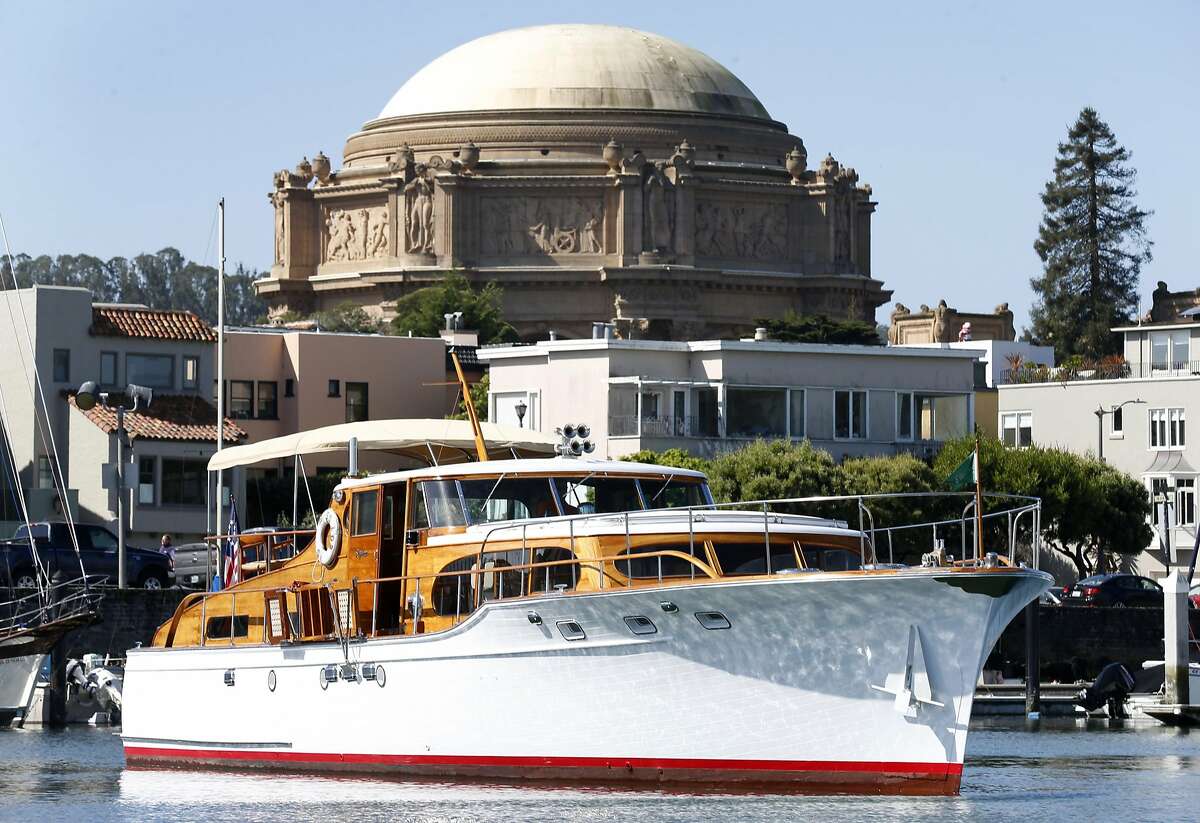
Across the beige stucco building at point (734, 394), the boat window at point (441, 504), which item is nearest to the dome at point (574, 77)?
the beige stucco building at point (734, 394)

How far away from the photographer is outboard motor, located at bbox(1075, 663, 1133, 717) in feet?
176

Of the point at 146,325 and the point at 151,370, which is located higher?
the point at 146,325

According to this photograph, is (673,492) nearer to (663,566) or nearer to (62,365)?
(663,566)

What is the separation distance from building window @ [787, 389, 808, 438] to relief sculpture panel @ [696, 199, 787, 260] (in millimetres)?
64022

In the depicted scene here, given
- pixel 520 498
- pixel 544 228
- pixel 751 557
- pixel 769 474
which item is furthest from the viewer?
pixel 544 228

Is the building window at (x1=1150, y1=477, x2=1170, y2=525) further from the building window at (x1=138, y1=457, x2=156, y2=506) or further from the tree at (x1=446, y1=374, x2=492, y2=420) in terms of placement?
the building window at (x1=138, y1=457, x2=156, y2=506)

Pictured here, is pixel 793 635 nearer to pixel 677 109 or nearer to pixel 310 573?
pixel 310 573

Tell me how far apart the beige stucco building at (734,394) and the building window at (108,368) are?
11.8m

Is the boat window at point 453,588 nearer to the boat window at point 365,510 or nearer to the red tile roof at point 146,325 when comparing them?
the boat window at point 365,510

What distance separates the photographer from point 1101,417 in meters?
84.5

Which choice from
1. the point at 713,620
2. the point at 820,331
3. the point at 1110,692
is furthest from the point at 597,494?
the point at 820,331

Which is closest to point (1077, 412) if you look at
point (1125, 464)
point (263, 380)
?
point (1125, 464)

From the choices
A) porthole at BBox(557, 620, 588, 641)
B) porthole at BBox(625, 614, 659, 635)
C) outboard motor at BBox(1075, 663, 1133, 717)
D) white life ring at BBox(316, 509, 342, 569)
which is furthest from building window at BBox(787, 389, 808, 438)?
porthole at BBox(625, 614, 659, 635)

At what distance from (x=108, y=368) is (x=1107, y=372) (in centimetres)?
3465
